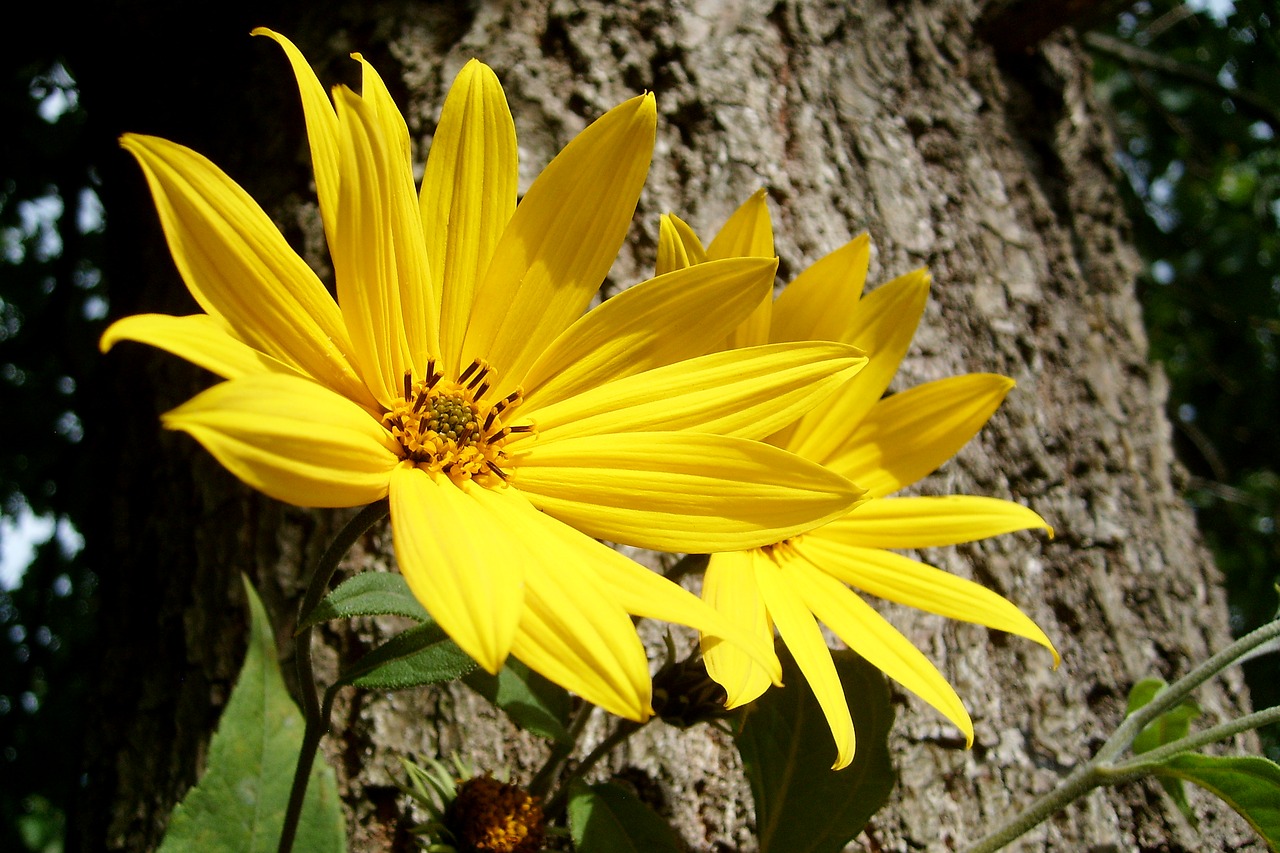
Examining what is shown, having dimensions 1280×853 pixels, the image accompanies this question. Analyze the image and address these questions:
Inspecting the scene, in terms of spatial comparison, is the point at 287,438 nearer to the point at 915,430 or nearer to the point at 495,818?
the point at 495,818

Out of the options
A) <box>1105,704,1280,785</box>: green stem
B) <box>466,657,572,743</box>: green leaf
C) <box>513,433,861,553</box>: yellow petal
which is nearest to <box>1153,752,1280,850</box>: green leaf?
<box>1105,704,1280,785</box>: green stem

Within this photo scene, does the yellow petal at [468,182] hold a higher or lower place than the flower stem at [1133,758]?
higher

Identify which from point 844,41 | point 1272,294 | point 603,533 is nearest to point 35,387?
point 844,41

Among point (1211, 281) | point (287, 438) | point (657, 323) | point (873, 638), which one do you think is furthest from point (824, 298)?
point (1211, 281)

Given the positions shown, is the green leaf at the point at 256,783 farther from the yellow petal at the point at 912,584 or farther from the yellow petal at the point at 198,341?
the yellow petal at the point at 912,584

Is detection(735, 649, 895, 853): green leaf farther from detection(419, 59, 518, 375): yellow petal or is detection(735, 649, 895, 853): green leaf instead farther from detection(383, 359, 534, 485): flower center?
detection(419, 59, 518, 375): yellow petal

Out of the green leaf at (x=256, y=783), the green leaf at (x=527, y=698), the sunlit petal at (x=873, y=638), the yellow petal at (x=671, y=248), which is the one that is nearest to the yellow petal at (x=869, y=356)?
the sunlit petal at (x=873, y=638)
